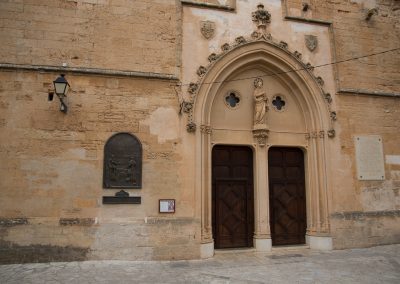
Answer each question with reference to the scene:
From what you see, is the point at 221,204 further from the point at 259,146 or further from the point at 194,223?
the point at 259,146

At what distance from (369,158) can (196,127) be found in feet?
16.1

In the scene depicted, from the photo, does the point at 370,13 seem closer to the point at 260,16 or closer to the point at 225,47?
the point at 260,16

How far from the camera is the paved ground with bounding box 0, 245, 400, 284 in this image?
19.2 ft

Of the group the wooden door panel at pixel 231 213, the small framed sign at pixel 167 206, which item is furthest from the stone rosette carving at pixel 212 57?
the small framed sign at pixel 167 206

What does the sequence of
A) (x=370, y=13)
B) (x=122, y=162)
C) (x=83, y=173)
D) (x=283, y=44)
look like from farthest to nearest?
1. (x=370, y=13)
2. (x=283, y=44)
3. (x=122, y=162)
4. (x=83, y=173)

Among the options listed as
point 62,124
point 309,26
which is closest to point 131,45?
point 62,124

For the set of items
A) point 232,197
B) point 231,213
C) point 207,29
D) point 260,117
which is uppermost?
point 207,29

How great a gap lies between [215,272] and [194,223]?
1.47m

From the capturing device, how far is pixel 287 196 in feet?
29.6

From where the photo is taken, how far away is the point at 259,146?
8664 millimetres

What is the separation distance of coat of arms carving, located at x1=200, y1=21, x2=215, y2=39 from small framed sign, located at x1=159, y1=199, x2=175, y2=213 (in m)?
4.11

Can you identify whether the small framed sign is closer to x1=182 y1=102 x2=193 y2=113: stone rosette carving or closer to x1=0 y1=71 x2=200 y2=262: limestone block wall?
x1=0 y1=71 x2=200 y2=262: limestone block wall

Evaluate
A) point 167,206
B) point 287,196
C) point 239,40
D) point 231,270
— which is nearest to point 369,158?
point 287,196

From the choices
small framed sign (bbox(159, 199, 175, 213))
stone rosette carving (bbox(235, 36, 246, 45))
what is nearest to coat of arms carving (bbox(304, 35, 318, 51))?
stone rosette carving (bbox(235, 36, 246, 45))
